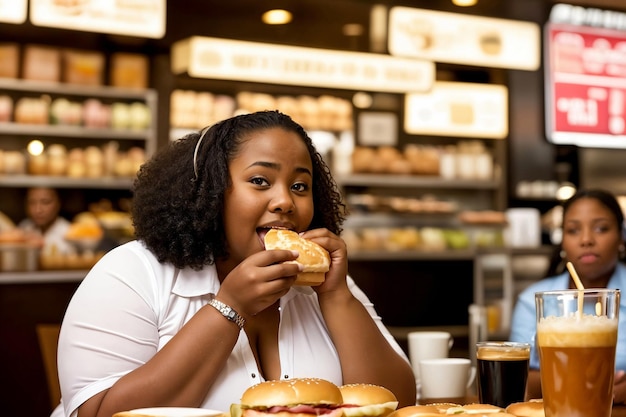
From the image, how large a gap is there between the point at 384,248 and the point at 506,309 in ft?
4.66

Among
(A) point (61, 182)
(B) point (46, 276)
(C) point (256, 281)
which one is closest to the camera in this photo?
(C) point (256, 281)

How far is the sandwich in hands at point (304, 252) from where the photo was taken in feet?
6.61

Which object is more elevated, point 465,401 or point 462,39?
point 462,39

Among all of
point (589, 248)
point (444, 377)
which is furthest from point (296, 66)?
point (444, 377)

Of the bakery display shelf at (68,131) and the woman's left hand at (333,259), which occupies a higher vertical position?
the bakery display shelf at (68,131)

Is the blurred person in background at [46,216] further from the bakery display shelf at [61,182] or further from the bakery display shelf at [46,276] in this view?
the bakery display shelf at [46,276]

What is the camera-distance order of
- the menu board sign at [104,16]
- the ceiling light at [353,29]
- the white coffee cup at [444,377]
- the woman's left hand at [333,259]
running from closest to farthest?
the woman's left hand at [333,259] < the white coffee cup at [444,377] < the menu board sign at [104,16] < the ceiling light at [353,29]

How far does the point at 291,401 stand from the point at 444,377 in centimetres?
103

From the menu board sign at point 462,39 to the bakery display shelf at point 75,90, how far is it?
2148 mm

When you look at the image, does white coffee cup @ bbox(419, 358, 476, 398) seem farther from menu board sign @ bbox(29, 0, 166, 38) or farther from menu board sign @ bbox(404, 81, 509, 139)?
menu board sign @ bbox(404, 81, 509, 139)

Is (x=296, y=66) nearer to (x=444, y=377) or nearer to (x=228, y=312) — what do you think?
(x=444, y=377)

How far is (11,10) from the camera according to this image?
579cm

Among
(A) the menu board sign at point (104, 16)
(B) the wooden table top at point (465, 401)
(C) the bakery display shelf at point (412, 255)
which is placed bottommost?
(B) the wooden table top at point (465, 401)

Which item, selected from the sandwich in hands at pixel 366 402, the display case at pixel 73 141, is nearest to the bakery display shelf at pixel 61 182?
the display case at pixel 73 141
